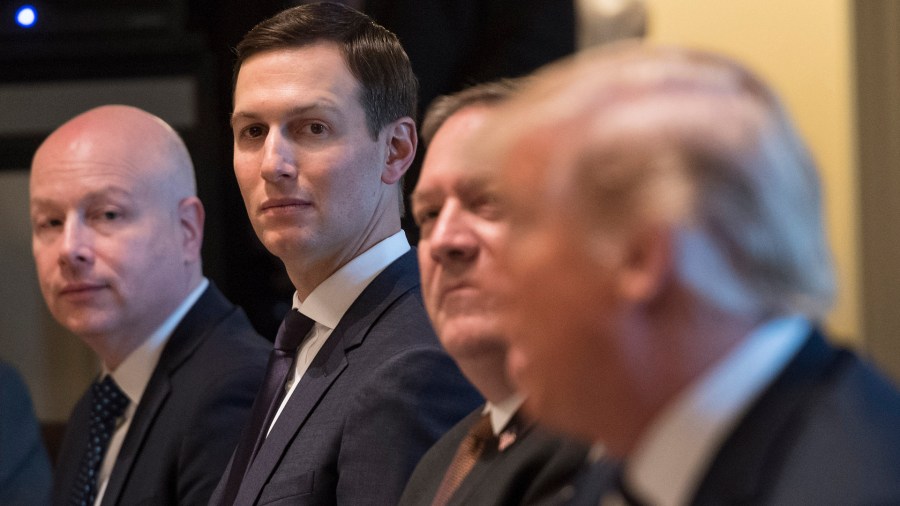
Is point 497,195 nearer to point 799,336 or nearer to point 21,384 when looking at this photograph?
point 799,336

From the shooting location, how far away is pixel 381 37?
241cm

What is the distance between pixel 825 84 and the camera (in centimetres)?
174

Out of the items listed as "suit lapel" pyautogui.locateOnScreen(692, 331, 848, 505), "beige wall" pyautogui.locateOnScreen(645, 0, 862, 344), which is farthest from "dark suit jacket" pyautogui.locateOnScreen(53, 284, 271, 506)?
"suit lapel" pyautogui.locateOnScreen(692, 331, 848, 505)

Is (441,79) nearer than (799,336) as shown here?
No

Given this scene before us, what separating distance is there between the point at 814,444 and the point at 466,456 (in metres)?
0.75

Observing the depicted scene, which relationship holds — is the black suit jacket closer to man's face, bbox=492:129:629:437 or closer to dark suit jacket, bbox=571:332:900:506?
dark suit jacket, bbox=571:332:900:506

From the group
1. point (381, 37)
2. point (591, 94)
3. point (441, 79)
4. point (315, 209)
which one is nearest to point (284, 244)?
point (315, 209)

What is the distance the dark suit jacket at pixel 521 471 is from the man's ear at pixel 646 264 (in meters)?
0.47

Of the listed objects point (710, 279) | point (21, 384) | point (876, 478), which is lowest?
point (21, 384)

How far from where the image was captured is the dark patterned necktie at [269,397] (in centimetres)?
224

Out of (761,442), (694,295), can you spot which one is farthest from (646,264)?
(761,442)

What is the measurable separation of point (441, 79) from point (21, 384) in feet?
4.65

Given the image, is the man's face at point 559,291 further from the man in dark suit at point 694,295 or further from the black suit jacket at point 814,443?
the black suit jacket at point 814,443

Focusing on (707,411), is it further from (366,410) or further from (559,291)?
(366,410)
